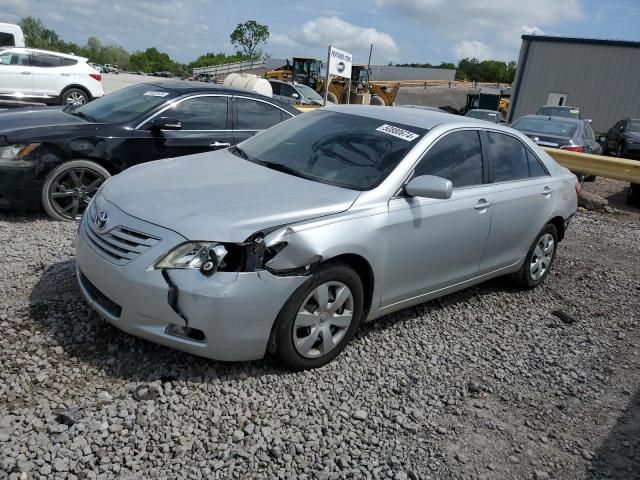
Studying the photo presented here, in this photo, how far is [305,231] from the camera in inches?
120

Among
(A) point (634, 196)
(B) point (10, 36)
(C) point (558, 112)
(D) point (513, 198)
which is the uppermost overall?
(B) point (10, 36)

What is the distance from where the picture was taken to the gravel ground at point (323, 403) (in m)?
2.59

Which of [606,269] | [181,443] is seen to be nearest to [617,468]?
[181,443]

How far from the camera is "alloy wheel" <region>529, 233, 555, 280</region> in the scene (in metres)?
5.13

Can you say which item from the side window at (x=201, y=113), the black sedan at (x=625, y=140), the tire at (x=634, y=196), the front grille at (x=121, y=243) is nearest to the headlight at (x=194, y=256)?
the front grille at (x=121, y=243)

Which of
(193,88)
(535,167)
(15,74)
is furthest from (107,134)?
(15,74)

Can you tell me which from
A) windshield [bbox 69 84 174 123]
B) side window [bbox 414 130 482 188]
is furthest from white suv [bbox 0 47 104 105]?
side window [bbox 414 130 482 188]

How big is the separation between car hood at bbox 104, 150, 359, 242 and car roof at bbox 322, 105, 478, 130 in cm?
102

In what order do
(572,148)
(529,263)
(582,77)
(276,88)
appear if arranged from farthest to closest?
(582,77) → (276,88) → (572,148) → (529,263)

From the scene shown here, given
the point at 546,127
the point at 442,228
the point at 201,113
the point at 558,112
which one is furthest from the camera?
the point at 558,112

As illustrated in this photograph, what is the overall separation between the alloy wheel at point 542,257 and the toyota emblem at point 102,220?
12.4 ft

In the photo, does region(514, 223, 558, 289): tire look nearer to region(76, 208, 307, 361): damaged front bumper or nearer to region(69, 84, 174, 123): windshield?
region(76, 208, 307, 361): damaged front bumper

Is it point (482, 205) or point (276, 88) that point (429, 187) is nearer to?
point (482, 205)

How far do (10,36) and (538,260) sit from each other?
756 inches
